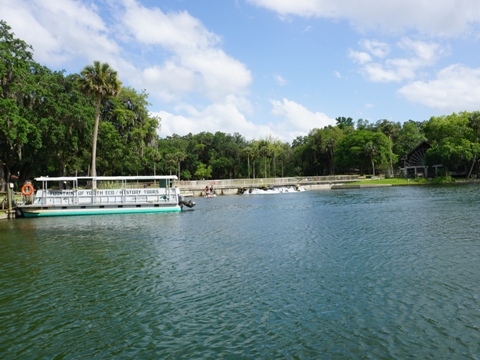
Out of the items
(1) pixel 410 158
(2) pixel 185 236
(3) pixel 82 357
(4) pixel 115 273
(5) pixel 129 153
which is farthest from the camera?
(1) pixel 410 158

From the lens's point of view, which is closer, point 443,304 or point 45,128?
point 443,304

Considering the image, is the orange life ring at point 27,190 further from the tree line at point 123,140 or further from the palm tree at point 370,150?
the palm tree at point 370,150

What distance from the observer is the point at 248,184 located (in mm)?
Result: 80562

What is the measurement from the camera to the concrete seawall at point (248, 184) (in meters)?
73.8

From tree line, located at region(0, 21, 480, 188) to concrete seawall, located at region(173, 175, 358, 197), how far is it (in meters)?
10.6

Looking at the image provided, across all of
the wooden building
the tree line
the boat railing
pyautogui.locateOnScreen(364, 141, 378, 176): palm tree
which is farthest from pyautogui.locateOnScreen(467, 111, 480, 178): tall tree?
the boat railing

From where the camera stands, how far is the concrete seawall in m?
73.8

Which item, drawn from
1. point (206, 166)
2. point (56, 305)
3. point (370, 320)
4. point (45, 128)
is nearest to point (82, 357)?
point (56, 305)

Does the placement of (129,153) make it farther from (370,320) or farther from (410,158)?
(410,158)

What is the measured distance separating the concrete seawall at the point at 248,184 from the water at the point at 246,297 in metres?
52.4

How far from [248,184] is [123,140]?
2769 centimetres

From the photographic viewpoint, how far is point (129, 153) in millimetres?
63875

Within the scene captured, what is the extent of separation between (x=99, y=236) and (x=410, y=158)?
3806 inches

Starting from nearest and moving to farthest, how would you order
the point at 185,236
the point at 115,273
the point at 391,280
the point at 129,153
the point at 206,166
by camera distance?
1. the point at 391,280
2. the point at 115,273
3. the point at 185,236
4. the point at 129,153
5. the point at 206,166
